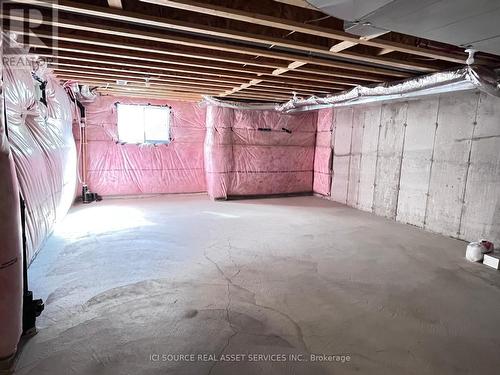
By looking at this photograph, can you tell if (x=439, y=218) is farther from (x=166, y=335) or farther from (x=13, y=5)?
(x=13, y=5)

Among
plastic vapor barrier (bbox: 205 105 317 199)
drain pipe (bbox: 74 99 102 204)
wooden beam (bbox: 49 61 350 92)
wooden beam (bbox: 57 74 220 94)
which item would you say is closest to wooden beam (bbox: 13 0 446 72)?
wooden beam (bbox: 49 61 350 92)

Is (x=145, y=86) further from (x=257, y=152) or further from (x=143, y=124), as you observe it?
(x=257, y=152)

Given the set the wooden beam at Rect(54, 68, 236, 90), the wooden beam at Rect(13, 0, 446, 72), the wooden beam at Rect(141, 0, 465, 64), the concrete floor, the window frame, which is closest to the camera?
the concrete floor

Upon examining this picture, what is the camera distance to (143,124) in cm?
605

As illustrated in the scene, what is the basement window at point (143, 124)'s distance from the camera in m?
5.91

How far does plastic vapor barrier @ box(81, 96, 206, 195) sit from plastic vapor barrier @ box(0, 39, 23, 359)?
4437 millimetres

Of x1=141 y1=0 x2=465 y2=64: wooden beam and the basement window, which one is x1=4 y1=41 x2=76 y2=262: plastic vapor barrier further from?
the basement window

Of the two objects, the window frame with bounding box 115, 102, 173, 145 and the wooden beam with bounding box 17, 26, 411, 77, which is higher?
the wooden beam with bounding box 17, 26, 411, 77

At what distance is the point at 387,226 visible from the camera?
14.4 ft

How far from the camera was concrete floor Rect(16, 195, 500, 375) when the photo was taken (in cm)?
166

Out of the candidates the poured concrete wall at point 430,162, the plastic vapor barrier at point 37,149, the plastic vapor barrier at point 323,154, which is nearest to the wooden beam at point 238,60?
the plastic vapor barrier at point 37,149

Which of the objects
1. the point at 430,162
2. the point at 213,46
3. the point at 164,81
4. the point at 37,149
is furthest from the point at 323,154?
the point at 37,149

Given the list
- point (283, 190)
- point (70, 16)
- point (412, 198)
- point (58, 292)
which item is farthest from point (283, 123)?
point (58, 292)

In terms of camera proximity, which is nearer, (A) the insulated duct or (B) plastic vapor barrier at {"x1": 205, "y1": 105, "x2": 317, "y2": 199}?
(A) the insulated duct
